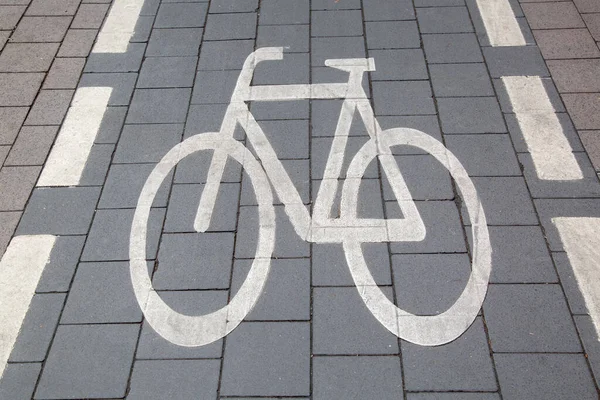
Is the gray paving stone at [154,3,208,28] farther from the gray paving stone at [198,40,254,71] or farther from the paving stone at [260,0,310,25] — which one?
the paving stone at [260,0,310,25]

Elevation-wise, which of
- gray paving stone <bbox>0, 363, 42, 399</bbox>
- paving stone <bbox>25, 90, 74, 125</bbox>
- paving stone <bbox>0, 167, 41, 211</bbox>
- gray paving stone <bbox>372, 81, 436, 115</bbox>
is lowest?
gray paving stone <bbox>0, 363, 42, 399</bbox>

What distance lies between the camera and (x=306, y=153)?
396cm

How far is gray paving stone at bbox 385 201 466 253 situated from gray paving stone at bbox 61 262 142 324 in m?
1.61

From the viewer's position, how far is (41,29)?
515cm

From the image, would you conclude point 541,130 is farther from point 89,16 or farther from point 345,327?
point 89,16

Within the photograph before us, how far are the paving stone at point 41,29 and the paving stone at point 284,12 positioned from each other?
1829 millimetres

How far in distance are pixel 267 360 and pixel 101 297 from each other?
1075 mm

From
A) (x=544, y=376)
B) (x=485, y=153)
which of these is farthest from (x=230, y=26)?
(x=544, y=376)

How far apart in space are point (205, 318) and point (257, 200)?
885mm

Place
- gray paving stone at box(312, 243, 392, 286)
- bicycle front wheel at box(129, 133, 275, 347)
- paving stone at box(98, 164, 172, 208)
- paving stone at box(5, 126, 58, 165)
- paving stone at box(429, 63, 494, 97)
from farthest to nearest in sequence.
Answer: paving stone at box(429, 63, 494, 97) → paving stone at box(5, 126, 58, 165) → paving stone at box(98, 164, 172, 208) → gray paving stone at box(312, 243, 392, 286) → bicycle front wheel at box(129, 133, 275, 347)

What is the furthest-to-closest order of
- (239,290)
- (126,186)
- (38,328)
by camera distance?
(126,186), (239,290), (38,328)

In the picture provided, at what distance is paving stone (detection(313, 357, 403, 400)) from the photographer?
9.41 ft

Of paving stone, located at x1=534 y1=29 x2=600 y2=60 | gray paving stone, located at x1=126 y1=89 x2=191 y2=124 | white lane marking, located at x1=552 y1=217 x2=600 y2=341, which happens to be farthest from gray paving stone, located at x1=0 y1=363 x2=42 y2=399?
paving stone, located at x1=534 y1=29 x2=600 y2=60

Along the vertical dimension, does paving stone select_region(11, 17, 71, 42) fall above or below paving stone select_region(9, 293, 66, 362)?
above
